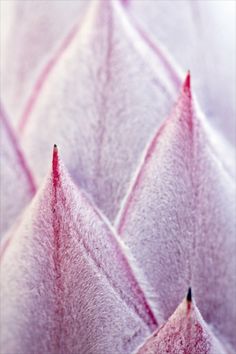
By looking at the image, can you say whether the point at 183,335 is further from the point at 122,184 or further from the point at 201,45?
the point at 201,45

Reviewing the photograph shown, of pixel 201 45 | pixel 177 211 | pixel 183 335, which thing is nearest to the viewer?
pixel 183 335

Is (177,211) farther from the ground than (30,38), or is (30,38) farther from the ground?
(30,38)

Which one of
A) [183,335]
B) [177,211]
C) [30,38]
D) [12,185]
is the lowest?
[183,335]

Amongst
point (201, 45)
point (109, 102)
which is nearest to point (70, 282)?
point (109, 102)

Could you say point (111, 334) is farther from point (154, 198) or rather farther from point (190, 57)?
point (190, 57)

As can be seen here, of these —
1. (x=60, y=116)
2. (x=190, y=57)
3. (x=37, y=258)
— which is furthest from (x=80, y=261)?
(x=190, y=57)

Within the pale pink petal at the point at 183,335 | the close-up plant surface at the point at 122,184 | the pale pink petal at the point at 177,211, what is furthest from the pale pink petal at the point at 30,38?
the pale pink petal at the point at 183,335

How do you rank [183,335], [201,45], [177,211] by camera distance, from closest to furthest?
1. [183,335]
2. [177,211]
3. [201,45]
